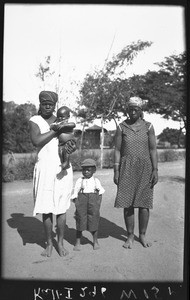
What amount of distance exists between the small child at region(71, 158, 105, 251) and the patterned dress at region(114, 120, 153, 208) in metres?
0.26

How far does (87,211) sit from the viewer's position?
3760 mm

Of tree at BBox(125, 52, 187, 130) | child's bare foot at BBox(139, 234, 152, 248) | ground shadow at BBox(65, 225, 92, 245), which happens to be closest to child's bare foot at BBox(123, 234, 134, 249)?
child's bare foot at BBox(139, 234, 152, 248)

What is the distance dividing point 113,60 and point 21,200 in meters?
2.51

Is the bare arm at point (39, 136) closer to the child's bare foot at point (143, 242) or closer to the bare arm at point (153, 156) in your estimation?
the bare arm at point (153, 156)

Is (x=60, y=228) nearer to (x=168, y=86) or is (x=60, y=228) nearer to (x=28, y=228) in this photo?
(x=28, y=228)

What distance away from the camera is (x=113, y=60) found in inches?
163

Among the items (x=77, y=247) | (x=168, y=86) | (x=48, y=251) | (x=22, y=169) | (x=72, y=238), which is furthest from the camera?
(x=22, y=169)

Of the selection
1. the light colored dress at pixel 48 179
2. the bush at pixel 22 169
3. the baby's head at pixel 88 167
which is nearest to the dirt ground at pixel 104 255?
the light colored dress at pixel 48 179

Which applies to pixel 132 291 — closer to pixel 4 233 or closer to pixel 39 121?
pixel 4 233

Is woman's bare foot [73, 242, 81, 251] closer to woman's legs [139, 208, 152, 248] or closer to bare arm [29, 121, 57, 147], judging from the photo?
woman's legs [139, 208, 152, 248]

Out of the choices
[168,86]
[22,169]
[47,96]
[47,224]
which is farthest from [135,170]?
[22,169]

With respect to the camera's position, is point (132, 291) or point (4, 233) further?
point (4, 233)

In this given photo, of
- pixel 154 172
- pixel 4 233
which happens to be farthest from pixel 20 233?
pixel 154 172

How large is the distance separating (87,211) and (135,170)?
686 millimetres
